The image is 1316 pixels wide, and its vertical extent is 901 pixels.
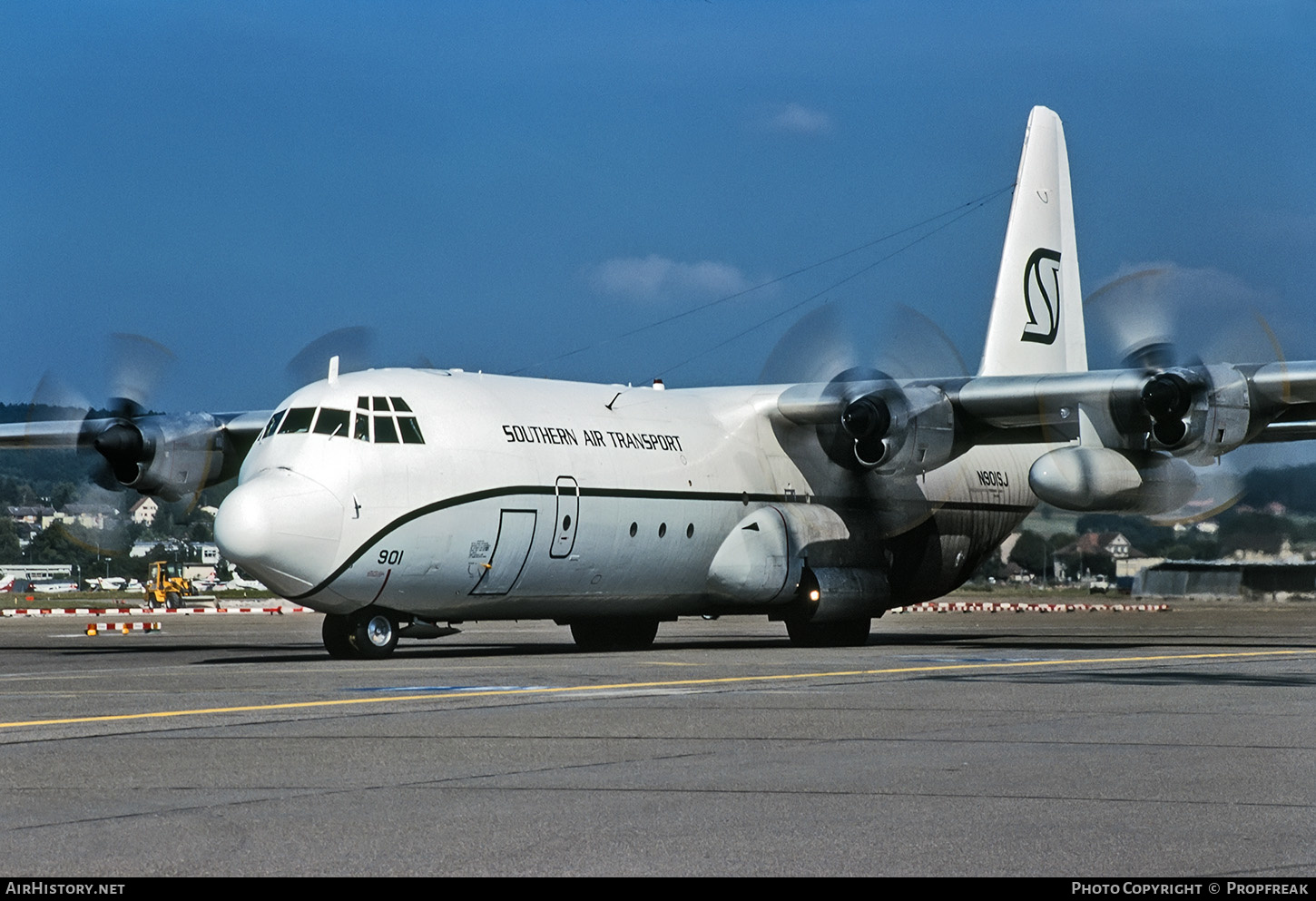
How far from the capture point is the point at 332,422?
20.2m

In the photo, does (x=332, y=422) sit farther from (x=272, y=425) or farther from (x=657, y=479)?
(x=657, y=479)

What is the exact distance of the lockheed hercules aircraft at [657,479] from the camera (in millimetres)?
20094

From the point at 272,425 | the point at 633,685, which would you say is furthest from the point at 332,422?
the point at 633,685

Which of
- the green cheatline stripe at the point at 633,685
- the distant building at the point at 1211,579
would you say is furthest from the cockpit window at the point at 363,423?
the distant building at the point at 1211,579

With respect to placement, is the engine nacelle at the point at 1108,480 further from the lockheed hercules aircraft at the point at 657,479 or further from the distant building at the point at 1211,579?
the distant building at the point at 1211,579

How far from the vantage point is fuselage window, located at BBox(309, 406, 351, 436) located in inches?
793

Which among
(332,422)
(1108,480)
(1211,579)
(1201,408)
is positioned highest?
(1211,579)

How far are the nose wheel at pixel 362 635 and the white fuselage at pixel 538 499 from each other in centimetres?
31

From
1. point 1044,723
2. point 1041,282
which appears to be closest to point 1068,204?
point 1041,282

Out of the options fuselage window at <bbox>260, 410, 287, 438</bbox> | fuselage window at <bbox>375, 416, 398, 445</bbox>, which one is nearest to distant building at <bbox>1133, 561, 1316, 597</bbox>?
fuselage window at <bbox>375, 416, 398, 445</bbox>

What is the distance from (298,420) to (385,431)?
3.71 feet

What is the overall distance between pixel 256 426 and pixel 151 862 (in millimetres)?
20989

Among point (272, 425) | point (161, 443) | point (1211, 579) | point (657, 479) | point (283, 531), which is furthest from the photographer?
point (1211, 579)
